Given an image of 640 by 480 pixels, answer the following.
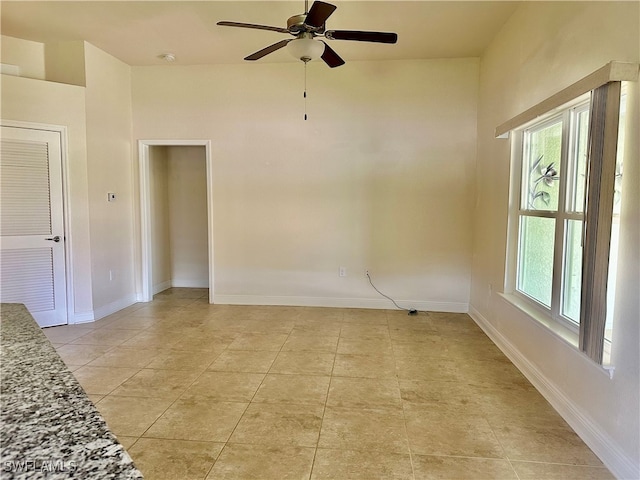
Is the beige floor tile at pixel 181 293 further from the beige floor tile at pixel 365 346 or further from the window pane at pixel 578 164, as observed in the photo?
the window pane at pixel 578 164

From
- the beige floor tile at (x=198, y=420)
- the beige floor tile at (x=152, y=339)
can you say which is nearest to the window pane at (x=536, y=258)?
the beige floor tile at (x=198, y=420)

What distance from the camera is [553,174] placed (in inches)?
110

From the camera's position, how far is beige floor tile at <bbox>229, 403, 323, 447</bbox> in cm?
211

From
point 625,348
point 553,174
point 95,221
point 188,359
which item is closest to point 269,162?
point 95,221

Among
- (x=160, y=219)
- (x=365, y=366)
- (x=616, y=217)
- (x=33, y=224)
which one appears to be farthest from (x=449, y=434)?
(x=160, y=219)

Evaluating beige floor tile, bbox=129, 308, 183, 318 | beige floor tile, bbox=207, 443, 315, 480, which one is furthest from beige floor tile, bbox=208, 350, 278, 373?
beige floor tile, bbox=129, 308, 183, 318

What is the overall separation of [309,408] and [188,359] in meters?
1.30

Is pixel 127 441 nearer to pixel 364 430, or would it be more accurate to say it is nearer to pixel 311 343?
pixel 364 430

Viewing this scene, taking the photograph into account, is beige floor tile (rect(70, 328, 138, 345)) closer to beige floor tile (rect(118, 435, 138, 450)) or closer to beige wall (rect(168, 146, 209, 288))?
beige floor tile (rect(118, 435, 138, 450))

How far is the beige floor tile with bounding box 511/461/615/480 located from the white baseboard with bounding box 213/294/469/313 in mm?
2798

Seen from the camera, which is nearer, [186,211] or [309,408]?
[309,408]

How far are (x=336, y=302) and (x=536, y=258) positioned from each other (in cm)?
248

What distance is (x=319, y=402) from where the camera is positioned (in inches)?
98.8

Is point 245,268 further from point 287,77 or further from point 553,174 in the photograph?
point 553,174
